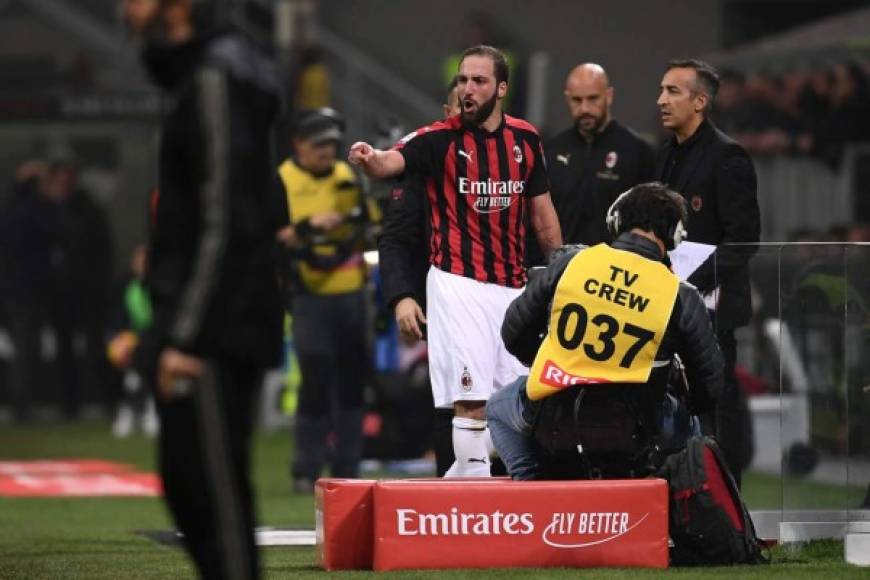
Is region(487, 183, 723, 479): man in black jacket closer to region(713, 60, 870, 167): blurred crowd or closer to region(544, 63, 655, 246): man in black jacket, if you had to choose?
region(544, 63, 655, 246): man in black jacket

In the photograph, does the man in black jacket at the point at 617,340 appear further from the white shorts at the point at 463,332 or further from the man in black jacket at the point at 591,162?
the man in black jacket at the point at 591,162

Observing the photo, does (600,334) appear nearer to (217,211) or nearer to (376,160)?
(376,160)

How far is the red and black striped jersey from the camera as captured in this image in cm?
906

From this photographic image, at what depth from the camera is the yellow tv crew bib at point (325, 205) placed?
1292 cm

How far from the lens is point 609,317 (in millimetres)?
7969

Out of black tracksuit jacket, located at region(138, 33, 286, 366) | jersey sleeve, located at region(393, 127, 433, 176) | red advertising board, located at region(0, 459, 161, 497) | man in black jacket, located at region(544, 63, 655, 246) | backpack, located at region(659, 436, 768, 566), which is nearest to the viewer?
black tracksuit jacket, located at region(138, 33, 286, 366)

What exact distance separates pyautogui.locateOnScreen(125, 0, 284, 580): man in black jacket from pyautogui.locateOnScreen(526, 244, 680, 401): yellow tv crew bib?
7.70 ft

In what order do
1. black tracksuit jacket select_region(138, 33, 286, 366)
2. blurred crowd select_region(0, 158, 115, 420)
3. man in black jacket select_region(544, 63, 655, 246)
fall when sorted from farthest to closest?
blurred crowd select_region(0, 158, 115, 420), man in black jacket select_region(544, 63, 655, 246), black tracksuit jacket select_region(138, 33, 286, 366)

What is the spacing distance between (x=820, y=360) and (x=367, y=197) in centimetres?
392

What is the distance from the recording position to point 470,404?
910cm

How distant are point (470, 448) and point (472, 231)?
897mm

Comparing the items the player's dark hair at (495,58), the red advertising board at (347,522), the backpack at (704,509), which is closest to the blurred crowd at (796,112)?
the player's dark hair at (495,58)

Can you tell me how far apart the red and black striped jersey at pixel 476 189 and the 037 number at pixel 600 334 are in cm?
120

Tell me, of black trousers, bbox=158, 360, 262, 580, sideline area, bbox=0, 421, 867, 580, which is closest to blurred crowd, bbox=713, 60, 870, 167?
sideline area, bbox=0, 421, 867, 580
